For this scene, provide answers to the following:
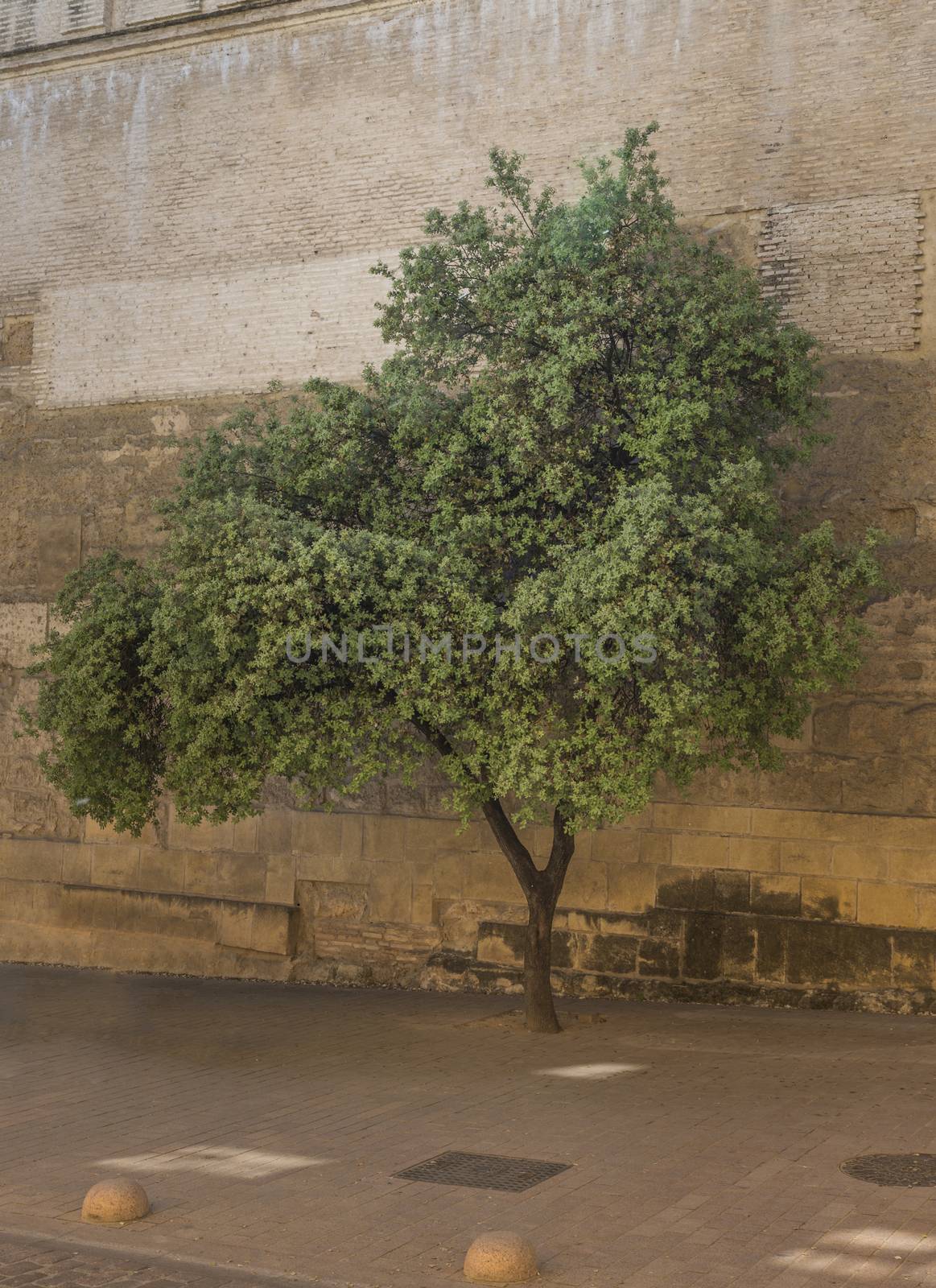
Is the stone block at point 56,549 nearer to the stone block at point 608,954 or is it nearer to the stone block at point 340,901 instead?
the stone block at point 340,901

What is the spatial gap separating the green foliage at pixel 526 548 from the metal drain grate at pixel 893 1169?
2.47 m

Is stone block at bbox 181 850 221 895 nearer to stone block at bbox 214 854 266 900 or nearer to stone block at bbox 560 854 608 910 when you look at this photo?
stone block at bbox 214 854 266 900

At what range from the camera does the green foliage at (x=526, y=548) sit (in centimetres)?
809

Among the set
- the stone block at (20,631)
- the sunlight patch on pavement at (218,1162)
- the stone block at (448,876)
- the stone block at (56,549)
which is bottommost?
the sunlight patch on pavement at (218,1162)

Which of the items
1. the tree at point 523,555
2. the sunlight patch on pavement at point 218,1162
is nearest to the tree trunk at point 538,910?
the tree at point 523,555

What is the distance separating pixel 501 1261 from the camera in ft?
15.9

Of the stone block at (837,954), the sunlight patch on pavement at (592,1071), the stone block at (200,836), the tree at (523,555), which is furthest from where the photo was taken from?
the stone block at (200,836)

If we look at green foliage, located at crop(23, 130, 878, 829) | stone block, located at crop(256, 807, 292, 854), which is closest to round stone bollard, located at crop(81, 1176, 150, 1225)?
green foliage, located at crop(23, 130, 878, 829)

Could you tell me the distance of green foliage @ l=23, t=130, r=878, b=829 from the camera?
809 centimetres

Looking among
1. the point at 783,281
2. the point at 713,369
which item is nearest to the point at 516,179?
the point at 713,369

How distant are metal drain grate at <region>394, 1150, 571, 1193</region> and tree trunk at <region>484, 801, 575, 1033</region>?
117 inches

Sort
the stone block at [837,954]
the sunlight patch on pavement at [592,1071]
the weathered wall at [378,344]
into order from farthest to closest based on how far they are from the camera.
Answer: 1. the weathered wall at [378,344]
2. the stone block at [837,954]
3. the sunlight patch on pavement at [592,1071]

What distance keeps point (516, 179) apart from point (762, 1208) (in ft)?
20.6

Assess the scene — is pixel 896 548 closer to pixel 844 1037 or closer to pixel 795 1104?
pixel 844 1037
